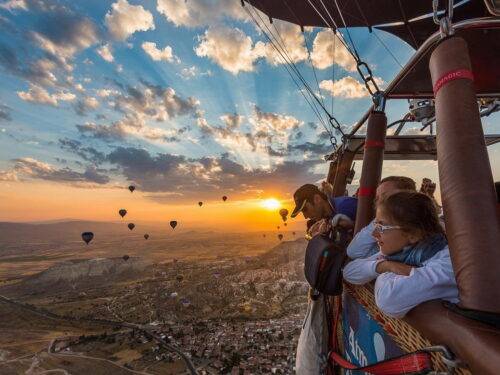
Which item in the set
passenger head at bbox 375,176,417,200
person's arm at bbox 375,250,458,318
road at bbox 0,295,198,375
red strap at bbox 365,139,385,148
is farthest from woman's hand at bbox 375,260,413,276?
road at bbox 0,295,198,375

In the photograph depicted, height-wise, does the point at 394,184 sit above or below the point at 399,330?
above

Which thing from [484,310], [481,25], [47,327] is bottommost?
[47,327]

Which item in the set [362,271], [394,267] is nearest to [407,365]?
[394,267]

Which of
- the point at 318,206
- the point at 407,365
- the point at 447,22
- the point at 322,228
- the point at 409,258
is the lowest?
the point at 407,365

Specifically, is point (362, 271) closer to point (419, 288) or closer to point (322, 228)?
point (419, 288)

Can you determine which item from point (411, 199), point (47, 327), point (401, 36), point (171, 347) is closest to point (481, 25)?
point (411, 199)

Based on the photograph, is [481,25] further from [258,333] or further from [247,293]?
[247,293]

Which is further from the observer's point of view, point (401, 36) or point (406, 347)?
point (401, 36)

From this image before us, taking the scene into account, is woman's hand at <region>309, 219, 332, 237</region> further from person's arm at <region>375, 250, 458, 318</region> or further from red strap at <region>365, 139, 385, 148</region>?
person's arm at <region>375, 250, 458, 318</region>
